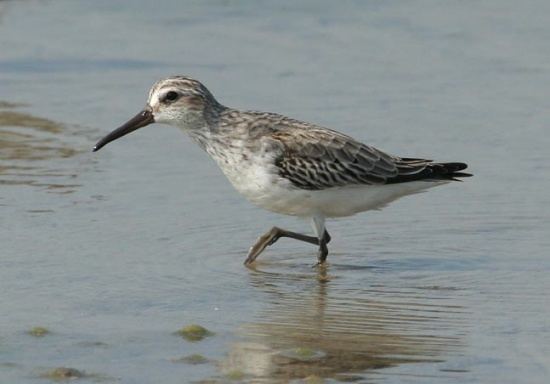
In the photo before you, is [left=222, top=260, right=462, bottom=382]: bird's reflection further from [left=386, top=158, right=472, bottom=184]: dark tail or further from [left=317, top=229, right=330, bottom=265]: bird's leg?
[left=386, top=158, right=472, bottom=184]: dark tail

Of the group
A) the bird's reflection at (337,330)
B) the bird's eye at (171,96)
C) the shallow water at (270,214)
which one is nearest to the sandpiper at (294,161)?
the bird's eye at (171,96)

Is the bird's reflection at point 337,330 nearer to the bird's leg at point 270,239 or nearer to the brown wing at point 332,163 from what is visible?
the bird's leg at point 270,239

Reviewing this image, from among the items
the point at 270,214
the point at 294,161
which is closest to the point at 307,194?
the point at 294,161

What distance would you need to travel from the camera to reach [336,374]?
8.28 metres

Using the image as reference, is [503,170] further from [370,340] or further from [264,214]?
[370,340]

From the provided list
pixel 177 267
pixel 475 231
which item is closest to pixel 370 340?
pixel 177 267

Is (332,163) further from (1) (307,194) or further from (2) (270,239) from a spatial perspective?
(2) (270,239)

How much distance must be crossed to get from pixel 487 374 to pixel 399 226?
154 inches

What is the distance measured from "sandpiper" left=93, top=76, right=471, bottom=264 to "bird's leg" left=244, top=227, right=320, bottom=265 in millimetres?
11

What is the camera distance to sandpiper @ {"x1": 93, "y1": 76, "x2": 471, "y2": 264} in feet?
37.1

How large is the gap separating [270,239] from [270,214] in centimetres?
131

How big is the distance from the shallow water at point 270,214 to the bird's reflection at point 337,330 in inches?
1.0

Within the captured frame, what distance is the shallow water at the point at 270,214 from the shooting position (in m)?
8.80

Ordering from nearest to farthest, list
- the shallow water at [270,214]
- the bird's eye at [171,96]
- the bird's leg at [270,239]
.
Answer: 1. the shallow water at [270,214]
2. the bird's leg at [270,239]
3. the bird's eye at [171,96]
